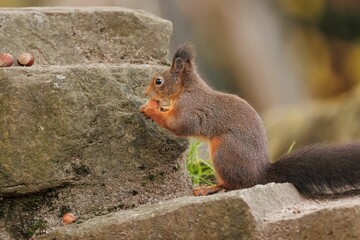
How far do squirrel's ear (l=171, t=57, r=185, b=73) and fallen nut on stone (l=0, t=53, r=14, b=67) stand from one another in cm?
69

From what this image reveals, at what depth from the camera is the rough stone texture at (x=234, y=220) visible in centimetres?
343

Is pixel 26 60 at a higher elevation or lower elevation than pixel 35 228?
higher

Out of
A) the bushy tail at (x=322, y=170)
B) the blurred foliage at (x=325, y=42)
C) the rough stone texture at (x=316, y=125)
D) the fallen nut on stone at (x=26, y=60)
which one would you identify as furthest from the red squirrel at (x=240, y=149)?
the blurred foliage at (x=325, y=42)

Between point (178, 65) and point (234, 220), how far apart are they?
108cm

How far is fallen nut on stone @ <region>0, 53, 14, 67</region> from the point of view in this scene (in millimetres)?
4113

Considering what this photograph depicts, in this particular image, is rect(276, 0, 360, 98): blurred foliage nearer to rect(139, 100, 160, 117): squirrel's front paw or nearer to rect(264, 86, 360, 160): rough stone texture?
rect(264, 86, 360, 160): rough stone texture

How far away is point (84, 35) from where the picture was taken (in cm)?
449

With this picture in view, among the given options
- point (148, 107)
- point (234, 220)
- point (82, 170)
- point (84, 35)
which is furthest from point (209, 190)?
point (84, 35)

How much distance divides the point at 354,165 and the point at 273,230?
27.3 inches

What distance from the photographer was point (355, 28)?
1407 cm

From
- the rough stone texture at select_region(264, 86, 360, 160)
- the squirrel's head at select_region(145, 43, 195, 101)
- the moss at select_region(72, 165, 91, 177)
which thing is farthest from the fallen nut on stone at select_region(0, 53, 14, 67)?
the rough stone texture at select_region(264, 86, 360, 160)

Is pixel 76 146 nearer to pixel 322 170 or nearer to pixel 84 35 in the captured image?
pixel 84 35

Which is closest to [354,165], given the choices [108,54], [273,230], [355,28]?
[273,230]

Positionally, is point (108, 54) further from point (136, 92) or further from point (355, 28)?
point (355, 28)
